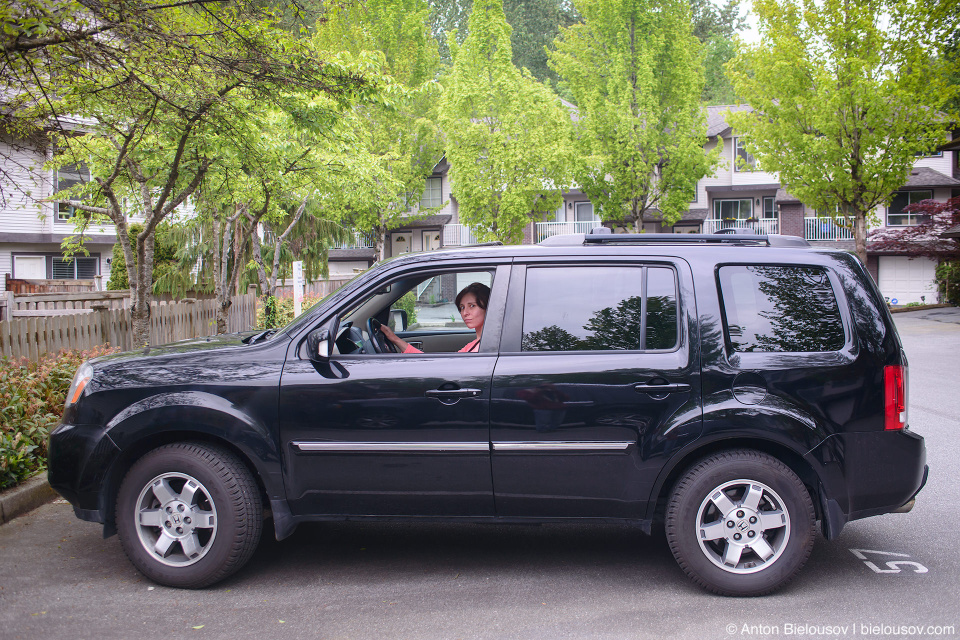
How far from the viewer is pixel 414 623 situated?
3785mm

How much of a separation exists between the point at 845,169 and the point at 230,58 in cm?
2001

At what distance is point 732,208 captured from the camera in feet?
137

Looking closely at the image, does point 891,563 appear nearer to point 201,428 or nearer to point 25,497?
point 201,428

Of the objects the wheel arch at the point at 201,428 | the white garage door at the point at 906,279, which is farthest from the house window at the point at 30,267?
the white garage door at the point at 906,279

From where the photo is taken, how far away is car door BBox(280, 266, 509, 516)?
161 inches

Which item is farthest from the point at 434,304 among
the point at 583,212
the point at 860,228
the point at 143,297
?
the point at 583,212

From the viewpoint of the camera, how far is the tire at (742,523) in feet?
13.1

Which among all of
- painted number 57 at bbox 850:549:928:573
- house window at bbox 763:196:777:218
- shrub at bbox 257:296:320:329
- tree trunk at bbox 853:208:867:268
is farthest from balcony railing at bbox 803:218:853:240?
painted number 57 at bbox 850:549:928:573

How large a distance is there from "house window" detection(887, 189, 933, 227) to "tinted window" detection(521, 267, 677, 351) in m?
39.7

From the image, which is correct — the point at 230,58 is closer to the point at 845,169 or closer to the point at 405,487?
the point at 405,487

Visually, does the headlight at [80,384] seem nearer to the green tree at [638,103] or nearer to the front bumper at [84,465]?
the front bumper at [84,465]

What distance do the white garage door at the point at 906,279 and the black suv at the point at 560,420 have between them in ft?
123

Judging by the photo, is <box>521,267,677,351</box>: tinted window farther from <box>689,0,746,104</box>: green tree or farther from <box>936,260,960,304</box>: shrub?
<box>689,0,746,104</box>: green tree

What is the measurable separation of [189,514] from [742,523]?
2947 millimetres
